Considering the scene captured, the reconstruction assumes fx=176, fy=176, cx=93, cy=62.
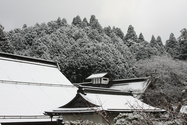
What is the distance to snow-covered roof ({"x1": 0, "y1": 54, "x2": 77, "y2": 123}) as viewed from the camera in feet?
24.3

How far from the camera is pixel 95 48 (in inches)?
1355

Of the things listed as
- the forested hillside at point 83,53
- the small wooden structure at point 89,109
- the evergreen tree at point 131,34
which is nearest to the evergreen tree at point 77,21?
the forested hillside at point 83,53

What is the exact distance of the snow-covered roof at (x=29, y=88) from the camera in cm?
740

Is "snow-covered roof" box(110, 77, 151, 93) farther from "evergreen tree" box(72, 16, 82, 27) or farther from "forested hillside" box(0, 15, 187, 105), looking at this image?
"evergreen tree" box(72, 16, 82, 27)

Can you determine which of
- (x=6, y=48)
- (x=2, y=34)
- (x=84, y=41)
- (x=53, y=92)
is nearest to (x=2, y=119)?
(x=53, y=92)

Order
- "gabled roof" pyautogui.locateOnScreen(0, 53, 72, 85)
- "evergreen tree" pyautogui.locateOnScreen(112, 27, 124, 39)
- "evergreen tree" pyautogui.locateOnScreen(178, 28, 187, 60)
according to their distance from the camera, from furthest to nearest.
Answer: "evergreen tree" pyautogui.locateOnScreen(112, 27, 124, 39) → "evergreen tree" pyautogui.locateOnScreen(178, 28, 187, 60) → "gabled roof" pyautogui.locateOnScreen(0, 53, 72, 85)

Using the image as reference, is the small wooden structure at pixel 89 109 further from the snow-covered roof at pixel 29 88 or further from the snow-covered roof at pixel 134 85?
the snow-covered roof at pixel 134 85

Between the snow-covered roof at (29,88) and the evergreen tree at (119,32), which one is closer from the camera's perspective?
the snow-covered roof at (29,88)

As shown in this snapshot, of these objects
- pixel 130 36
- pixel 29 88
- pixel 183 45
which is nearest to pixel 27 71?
pixel 29 88

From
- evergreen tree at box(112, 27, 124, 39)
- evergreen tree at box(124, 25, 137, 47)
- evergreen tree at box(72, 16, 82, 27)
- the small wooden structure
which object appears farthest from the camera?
evergreen tree at box(112, 27, 124, 39)

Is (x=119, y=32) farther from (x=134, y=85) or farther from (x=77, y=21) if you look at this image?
(x=134, y=85)

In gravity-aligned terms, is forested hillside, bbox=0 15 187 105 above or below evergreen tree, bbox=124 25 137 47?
below

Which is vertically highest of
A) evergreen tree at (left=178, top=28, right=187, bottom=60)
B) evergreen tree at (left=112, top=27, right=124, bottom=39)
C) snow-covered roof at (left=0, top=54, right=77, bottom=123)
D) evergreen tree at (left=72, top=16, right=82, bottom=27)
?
evergreen tree at (left=72, top=16, right=82, bottom=27)

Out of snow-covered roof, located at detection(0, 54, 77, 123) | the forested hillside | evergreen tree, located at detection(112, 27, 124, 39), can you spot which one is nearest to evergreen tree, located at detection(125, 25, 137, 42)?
evergreen tree, located at detection(112, 27, 124, 39)
